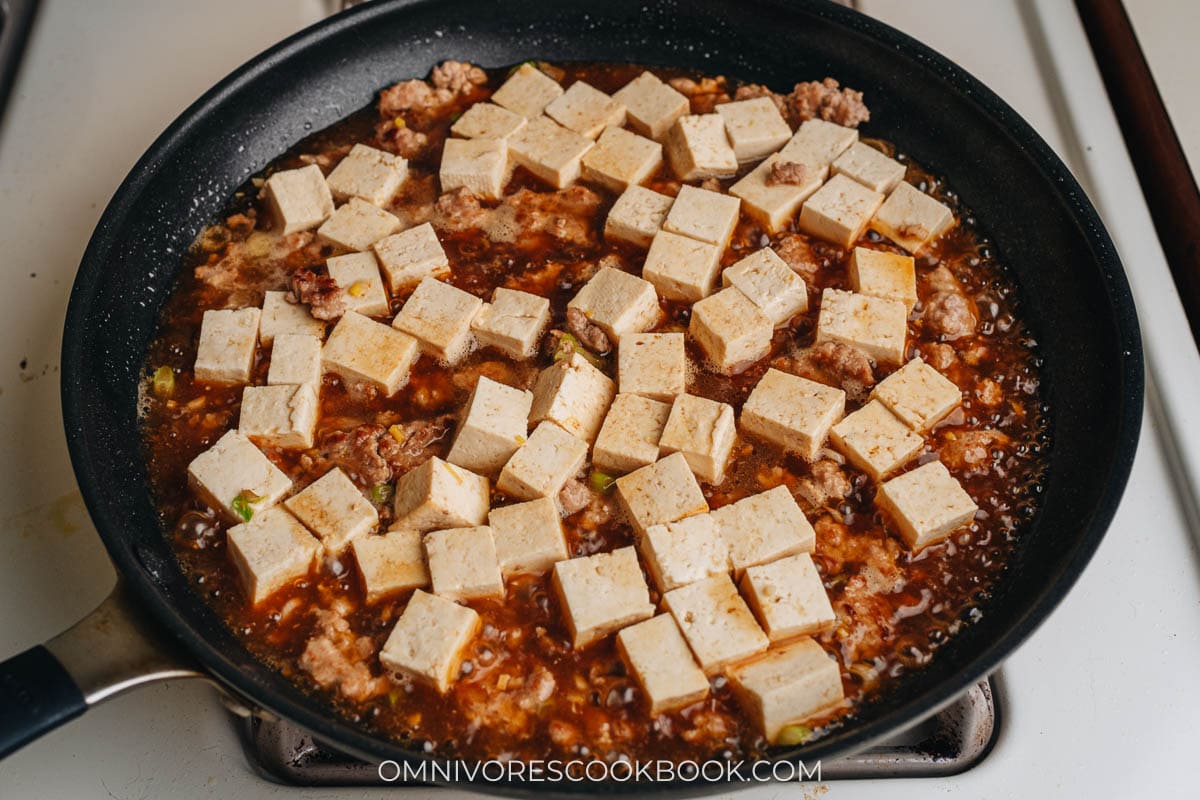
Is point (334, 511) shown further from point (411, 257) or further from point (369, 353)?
point (411, 257)

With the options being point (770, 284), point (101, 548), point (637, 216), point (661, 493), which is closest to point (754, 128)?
point (637, 216)

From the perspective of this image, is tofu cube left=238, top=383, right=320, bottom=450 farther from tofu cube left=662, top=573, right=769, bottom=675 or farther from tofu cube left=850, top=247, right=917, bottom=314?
tofu cube left=850, top=247, right=917, bottom=314

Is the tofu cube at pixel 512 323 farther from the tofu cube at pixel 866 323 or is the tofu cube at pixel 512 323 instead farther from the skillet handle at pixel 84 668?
the skillet handle at pixel 84 668

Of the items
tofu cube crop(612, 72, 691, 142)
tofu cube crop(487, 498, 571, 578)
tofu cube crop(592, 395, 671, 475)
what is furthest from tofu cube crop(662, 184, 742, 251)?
tofu cube crop(487, 498, 571, 578)

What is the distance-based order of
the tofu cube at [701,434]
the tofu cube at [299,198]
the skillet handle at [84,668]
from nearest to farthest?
1. the skillet handle at [84,668]
2. the tofu cube at [701,434]
3. the tofu cube at [299,198]

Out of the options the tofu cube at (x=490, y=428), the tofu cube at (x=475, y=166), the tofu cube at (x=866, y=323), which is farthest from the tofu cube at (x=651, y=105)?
the tofu cube at (x=490, y=428)
